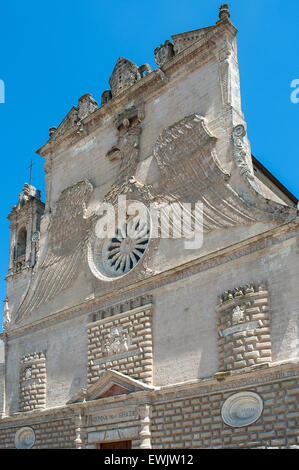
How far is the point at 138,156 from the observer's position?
16.9 m

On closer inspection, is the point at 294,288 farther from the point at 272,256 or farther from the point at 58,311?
the point at 58,311

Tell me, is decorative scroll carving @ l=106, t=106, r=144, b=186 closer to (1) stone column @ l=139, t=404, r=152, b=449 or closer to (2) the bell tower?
(2) the bell tower

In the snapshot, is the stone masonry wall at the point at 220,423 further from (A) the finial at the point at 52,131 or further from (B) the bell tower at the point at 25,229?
(A) the finial at the point at 52,131

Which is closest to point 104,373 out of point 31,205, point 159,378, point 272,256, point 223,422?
point 159,378

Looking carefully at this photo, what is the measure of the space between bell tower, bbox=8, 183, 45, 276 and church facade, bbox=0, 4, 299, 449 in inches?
4.6

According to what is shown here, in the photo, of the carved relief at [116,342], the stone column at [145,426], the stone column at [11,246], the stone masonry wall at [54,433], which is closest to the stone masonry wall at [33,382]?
the stone masonry wall at [54,433]

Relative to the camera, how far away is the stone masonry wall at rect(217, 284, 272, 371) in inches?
468

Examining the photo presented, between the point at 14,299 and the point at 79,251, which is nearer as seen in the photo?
the point at 79,251

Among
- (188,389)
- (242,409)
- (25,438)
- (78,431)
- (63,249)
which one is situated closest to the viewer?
(242,409)

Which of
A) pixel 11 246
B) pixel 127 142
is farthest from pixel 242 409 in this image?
pixel 11 246

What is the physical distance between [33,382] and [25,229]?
237 inches

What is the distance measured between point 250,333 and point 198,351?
5.10ft

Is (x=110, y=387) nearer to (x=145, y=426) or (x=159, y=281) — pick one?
(x=145, y=426)

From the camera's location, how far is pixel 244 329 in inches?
479
